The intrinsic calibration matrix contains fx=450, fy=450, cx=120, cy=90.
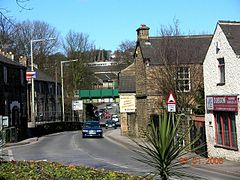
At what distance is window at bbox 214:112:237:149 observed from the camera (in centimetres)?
1978

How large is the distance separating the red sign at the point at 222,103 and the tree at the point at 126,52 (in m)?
67.1

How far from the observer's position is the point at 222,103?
20328 mm

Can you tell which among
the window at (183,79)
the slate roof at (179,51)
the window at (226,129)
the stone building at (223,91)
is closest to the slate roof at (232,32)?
the stone building at (223,91)

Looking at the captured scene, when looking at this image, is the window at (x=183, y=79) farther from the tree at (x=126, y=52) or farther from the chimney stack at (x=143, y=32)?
the tree at (x=126, y=52)

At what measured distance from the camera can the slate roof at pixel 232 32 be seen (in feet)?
64.2

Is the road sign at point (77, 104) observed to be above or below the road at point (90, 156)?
above

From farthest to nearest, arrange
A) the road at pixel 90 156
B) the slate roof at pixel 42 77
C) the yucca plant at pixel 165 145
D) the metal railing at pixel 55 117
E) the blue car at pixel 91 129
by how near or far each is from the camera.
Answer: the slate roof at pixel 42 77 < the metal railing at pixel 55 117 < the blue car at pixel 91 129 < the road at pixel 90 156 < the yucca plant at pixel 165 145

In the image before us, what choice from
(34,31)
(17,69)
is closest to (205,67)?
(17,69)

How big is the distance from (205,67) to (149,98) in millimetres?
14901

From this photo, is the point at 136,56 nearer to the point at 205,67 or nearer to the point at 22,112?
the point at 22,112

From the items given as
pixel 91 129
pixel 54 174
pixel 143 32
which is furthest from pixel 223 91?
pixel 91 129

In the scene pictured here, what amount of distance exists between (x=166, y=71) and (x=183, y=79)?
1305mm

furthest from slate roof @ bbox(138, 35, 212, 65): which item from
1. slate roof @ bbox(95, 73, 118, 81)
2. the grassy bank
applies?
slate roof @ bbox(95, 73, 118, 81)

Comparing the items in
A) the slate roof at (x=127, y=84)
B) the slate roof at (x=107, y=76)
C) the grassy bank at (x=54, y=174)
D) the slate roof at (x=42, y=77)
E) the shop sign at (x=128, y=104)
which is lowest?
the grassy bank at (x=54, y=174)
